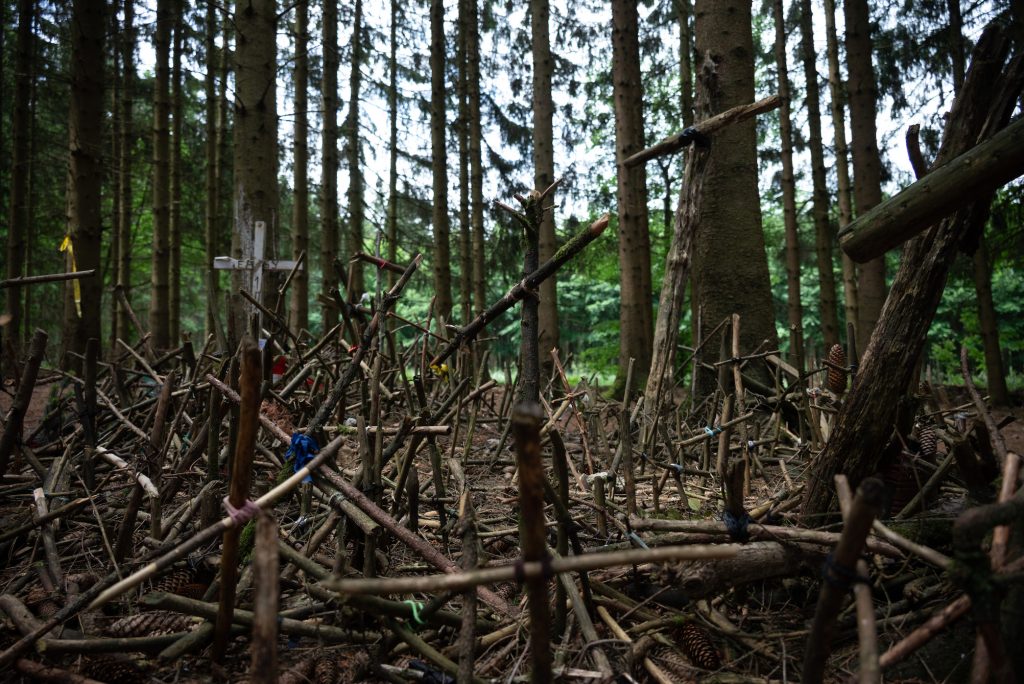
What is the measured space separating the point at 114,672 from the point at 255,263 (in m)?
5.03

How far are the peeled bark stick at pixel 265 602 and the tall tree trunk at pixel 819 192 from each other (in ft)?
38.8

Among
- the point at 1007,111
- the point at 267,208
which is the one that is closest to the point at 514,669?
the point at 1007,111

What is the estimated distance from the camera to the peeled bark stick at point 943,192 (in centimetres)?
136

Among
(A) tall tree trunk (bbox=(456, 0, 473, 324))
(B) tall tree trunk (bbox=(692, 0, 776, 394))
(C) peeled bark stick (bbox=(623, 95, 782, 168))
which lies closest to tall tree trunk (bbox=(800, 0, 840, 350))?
(B) tall tree trunk (bbox=(692, 0, 776, 394))

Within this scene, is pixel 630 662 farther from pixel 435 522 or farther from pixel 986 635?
pixel 435 522

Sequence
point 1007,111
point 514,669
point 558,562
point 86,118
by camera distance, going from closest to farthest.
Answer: point 558,562 → point 514,669 → point 1007,111 → point 86,118

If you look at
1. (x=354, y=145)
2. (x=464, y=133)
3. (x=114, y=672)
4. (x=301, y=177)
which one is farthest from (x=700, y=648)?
(x=354, y=145)

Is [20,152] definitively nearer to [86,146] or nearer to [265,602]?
[86,146]

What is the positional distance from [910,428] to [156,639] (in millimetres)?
2633

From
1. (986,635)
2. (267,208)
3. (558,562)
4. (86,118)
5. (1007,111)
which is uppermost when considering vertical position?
(86,118)

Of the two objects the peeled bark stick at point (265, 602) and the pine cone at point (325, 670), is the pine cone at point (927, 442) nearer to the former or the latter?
the pine cone at point (325, 670)

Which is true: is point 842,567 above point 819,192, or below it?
below

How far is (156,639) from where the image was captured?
1.59 metres

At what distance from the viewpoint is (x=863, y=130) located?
8391 mm
